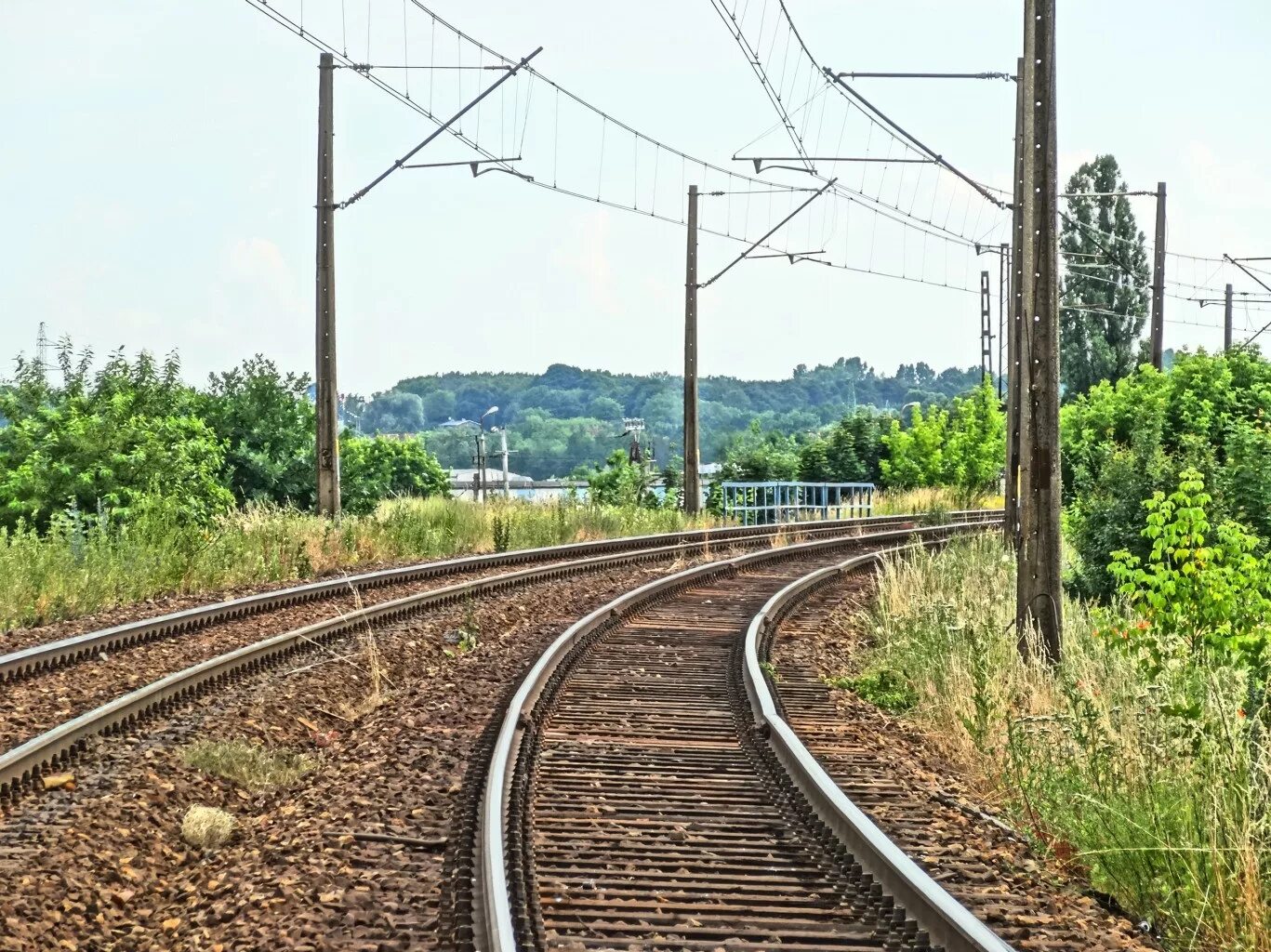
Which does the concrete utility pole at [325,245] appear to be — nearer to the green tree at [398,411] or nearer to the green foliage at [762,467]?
the green foliage at [762,467]

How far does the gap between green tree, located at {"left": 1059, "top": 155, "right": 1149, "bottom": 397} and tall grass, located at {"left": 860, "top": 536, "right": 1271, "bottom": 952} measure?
194 feet

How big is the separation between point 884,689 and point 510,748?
14.2 ft

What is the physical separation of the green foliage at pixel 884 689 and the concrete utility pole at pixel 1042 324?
1.17 metres

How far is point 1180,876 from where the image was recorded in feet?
20.5

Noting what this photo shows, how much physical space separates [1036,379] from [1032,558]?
1.44 metres

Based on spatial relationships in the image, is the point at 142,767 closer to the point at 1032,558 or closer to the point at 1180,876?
the point at 1180,876

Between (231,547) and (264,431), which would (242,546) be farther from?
(264,431)

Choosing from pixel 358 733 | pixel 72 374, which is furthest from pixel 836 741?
pixel 72 374

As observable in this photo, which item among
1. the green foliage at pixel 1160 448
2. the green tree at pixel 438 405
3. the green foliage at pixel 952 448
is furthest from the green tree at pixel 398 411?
the green foliage at pixel 1160 448

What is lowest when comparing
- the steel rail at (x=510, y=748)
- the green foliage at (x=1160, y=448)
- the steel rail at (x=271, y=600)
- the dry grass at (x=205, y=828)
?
the dry grass at (x=205, y=828)

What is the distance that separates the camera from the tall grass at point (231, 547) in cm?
1577

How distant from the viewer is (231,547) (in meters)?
19.9

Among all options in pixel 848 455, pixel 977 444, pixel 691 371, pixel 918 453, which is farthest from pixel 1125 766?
pixel 848 455

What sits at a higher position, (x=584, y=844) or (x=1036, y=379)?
(x=1036, y=379)
